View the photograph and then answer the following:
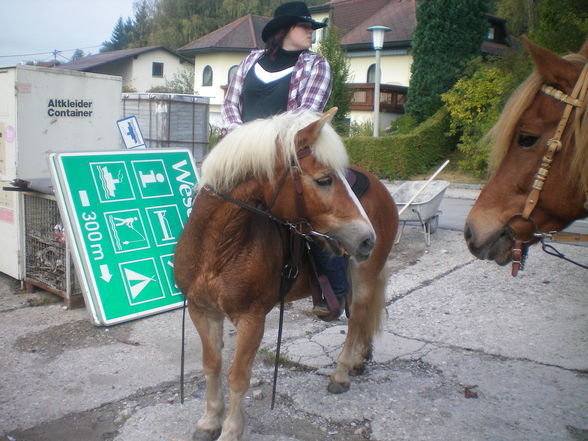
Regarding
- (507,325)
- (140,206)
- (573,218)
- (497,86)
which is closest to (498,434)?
(573,218)

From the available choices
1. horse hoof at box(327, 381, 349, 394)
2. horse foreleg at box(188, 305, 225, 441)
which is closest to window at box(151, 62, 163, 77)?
horse hoof at box(327, 381, 349, 394)

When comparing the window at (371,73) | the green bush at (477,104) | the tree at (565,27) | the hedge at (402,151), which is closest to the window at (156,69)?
the window at (371,73)

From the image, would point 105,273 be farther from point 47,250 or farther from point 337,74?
point 337,74

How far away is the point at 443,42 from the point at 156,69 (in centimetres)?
3078

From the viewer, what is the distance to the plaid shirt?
3.38 metres

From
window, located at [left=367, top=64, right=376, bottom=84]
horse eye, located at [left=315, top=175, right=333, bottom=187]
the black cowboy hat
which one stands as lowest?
horse eye, located at [left=315, top=175, right=333, bottom=187]

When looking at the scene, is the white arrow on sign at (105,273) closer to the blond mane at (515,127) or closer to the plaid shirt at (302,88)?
the plaid shirt at (302,88)

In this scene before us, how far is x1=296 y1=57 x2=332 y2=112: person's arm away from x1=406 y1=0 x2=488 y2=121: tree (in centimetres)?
1749

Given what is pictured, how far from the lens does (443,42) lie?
19.6 metres

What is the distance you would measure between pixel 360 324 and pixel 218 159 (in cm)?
196

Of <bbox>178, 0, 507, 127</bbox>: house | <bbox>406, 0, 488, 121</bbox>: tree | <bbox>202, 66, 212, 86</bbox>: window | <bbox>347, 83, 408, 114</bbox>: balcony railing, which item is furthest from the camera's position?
<bbox>202, 66, 212, 86</bbox>: window

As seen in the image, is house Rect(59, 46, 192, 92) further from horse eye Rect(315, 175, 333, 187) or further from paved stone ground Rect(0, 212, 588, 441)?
horse eye Rect(315, 175, 333, 187)

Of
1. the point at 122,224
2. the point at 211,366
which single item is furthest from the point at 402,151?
the point at 211,366

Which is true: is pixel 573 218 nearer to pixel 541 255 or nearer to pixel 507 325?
pixel 507 325
